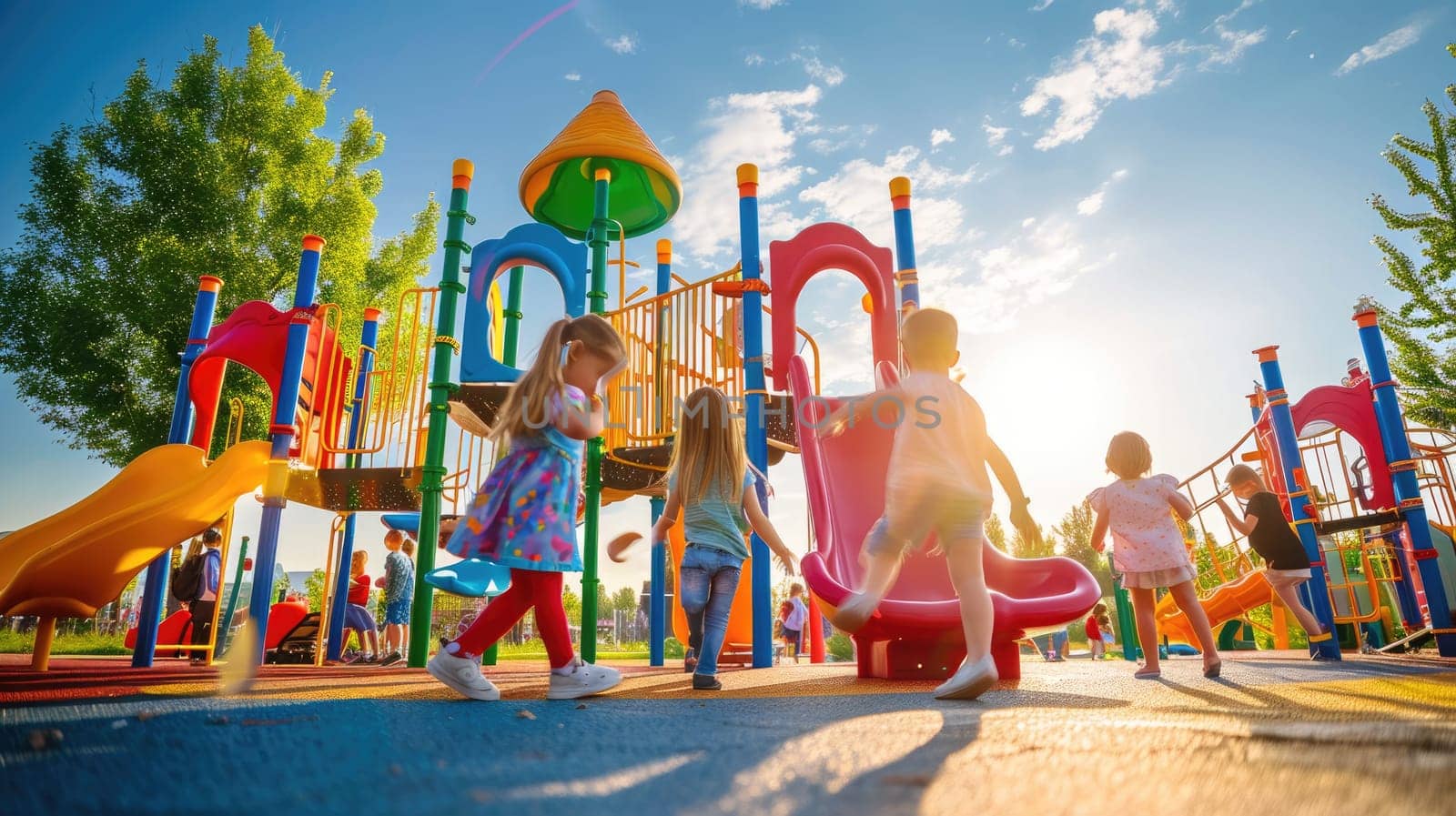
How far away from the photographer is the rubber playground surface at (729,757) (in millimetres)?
Result: 1053

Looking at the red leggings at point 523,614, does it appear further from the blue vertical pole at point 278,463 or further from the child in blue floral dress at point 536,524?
the blue vertical pole at point 278,463

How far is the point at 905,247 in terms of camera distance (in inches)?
260

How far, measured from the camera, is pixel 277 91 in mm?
17641

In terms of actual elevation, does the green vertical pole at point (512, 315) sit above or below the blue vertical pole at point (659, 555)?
above

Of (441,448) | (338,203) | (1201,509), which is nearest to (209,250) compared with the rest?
(338,203)

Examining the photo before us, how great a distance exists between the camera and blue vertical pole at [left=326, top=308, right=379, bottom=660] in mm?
8547

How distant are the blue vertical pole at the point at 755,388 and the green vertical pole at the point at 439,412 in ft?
8.44

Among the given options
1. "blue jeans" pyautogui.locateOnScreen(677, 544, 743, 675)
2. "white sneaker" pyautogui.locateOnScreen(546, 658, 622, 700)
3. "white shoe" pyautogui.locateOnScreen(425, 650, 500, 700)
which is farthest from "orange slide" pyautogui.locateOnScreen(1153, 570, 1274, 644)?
"white shoe" pyautogui.locateOnScreen(425, 650, 500, 700)

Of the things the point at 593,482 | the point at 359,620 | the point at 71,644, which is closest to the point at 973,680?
the point at 593,482

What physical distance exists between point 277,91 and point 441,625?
13.5 m

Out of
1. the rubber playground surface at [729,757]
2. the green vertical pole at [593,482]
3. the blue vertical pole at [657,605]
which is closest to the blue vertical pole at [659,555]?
the blue vertical pole at [657,605]

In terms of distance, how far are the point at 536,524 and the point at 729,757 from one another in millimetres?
1771

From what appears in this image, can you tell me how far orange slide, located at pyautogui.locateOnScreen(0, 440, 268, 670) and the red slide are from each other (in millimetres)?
4469

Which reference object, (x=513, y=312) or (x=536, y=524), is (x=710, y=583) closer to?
(x=536, y=524)
